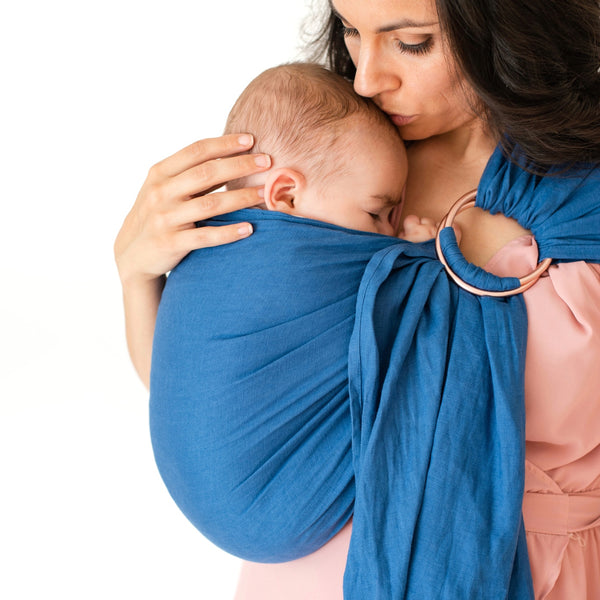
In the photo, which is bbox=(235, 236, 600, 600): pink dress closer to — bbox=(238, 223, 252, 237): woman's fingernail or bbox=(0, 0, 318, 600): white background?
bbox=(238, 223, 252, 237): woman's fingernail

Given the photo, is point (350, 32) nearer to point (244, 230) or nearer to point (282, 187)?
point (282, 187)

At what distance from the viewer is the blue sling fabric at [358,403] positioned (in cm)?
110

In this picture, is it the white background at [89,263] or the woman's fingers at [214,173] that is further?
the white background at [89,263]

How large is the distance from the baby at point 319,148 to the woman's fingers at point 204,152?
3 cm

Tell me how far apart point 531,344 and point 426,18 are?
541 mm

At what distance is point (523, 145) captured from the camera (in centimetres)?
130

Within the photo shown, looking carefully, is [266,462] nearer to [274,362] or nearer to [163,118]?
[274,362]

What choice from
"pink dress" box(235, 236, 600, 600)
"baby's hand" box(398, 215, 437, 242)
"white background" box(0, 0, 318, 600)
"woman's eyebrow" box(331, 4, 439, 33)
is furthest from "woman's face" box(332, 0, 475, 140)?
"white background" box(0, 0, 318, 600)

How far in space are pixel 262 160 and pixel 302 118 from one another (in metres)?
0.10

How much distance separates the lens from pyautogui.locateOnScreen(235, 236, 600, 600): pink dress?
118 centimetres

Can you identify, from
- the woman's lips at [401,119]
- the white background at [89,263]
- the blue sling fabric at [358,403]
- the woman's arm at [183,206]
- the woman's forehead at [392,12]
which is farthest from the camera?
the white background at [89,263]

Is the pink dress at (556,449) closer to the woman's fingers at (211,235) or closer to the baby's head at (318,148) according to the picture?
the baby's head at (318,148)

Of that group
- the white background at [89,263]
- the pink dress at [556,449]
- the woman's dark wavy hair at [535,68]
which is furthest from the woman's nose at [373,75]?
the white background at [89,263]

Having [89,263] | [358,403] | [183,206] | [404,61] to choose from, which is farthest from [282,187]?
[89,263]
